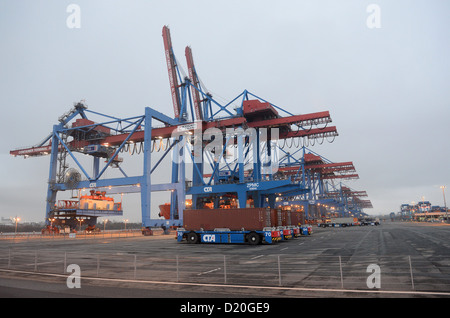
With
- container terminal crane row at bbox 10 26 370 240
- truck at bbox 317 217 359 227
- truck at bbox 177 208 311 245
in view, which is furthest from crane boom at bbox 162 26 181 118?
truck at bbox 317 217 359 227

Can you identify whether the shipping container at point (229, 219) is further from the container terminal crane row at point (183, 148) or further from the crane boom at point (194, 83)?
the crane boom at point (194, 83)

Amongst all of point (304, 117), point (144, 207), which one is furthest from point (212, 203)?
point (304, 117)

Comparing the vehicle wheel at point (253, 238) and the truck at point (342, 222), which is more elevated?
the vehicle wheel at point (253, 238)

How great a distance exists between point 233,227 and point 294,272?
1586 cm

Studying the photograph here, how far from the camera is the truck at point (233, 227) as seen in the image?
89.2 ft

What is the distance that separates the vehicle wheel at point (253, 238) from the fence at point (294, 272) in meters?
10.3

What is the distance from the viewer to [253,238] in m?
27.2

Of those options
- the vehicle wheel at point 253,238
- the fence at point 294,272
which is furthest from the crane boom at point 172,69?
the fence at point 294,272

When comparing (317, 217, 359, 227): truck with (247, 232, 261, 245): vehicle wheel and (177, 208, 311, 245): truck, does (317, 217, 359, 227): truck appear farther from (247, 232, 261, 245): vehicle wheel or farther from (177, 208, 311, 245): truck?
(247, 232, 261, 245): vehicle wheel

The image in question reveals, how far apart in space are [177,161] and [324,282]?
47.6 m

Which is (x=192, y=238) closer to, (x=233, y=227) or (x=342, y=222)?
(x=233, y=227)

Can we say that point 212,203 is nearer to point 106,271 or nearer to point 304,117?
point 304,117

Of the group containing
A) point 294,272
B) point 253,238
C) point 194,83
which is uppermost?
point 194,83

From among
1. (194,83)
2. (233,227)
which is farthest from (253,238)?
(194,83)
